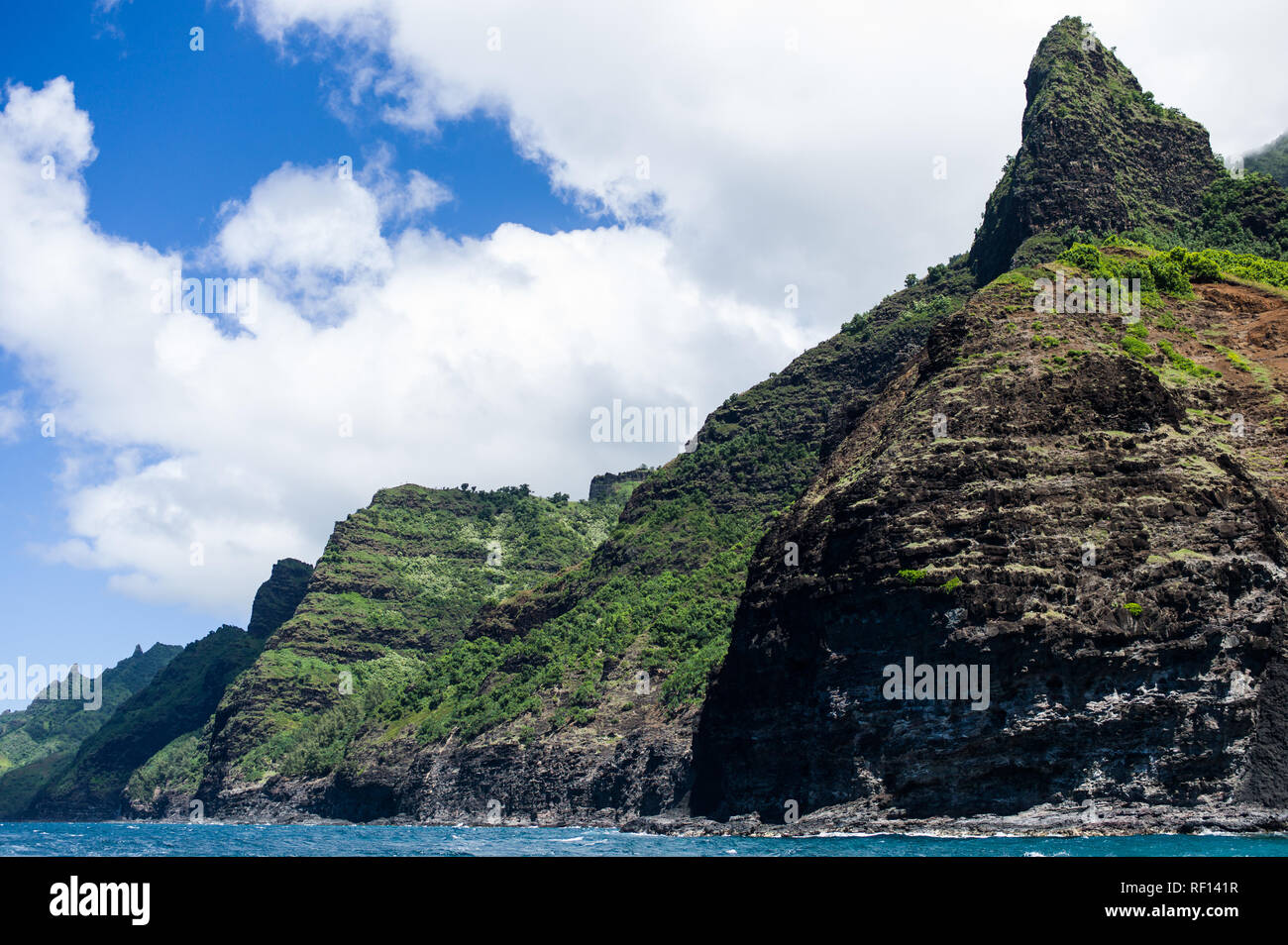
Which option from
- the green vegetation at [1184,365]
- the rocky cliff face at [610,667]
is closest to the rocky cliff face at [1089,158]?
the rocky cliff face at [610,667]

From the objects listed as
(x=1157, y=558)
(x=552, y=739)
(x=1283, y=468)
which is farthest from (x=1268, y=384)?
(x=552, y=739)

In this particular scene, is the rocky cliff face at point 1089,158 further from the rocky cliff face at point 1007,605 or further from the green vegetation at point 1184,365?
the green vegetation at point 1184,365

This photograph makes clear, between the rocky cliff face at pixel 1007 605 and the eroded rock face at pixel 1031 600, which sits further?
the rocky cliff face at pixel 1007 605

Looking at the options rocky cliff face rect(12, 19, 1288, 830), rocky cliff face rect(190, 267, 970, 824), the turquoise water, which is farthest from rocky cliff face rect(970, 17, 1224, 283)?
the turquoise water

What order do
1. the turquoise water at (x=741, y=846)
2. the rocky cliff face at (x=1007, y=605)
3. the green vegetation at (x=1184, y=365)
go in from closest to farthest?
the turquoise water at (x=741, y=846) < the rocky cliff face at (x=1007, y=605) < the green vegetation at (x=1184, y=365)

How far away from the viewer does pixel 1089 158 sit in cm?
13412

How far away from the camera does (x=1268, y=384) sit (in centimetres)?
7988

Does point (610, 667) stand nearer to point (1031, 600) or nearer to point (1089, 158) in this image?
point (1031, 600)

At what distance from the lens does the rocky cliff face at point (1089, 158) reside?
131625mm

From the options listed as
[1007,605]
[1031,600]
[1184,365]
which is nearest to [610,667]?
[1007,605]

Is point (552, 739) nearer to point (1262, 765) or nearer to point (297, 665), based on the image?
point (1262, 765)

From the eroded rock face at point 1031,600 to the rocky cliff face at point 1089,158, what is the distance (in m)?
52.2

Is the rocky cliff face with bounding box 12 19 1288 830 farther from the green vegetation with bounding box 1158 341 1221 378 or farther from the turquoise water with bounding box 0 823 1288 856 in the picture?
the turquoise water with bounding box 0 823 1288 856

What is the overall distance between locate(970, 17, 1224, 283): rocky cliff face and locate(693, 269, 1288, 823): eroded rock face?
171ft
